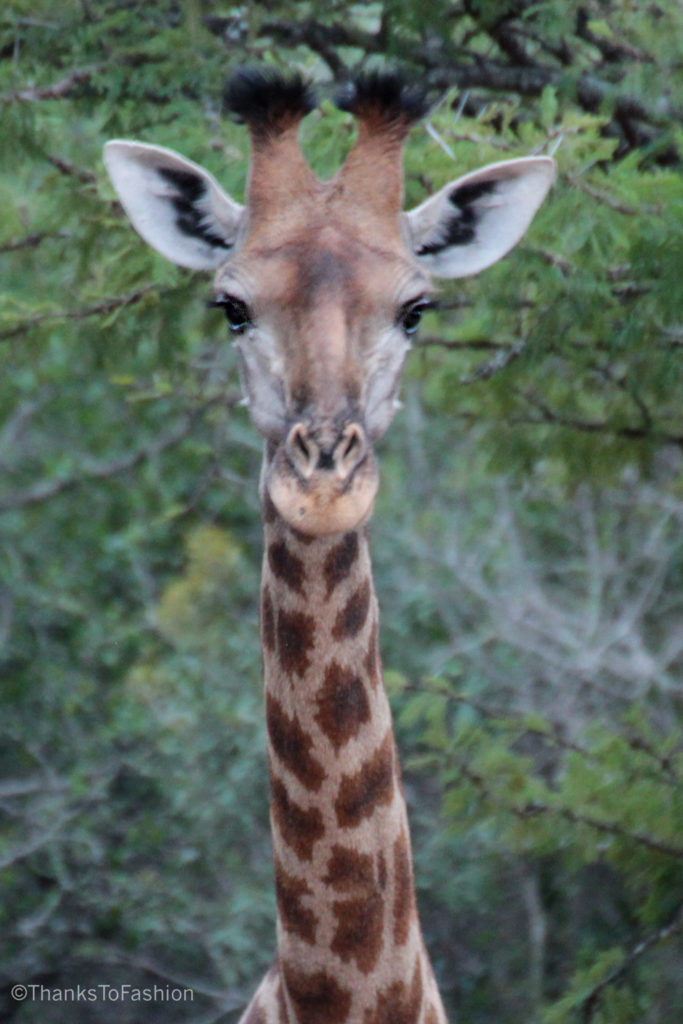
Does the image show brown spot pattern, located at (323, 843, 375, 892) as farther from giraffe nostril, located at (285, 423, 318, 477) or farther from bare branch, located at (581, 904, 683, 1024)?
bare branch, located at (581, 904, 683, 1024)

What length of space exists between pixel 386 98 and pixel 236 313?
0.73 metres

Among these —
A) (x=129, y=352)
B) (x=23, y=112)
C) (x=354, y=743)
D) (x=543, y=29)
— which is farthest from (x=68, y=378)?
(x=354, y=743)

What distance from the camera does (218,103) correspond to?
4.99 metres

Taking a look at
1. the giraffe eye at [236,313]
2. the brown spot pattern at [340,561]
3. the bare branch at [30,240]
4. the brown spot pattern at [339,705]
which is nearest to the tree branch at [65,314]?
the bare branch at [30,240]

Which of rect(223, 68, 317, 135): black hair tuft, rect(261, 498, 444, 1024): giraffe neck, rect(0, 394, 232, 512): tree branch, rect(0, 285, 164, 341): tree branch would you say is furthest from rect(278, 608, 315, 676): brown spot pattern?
rect(0, 394, 232, 512): tree branch

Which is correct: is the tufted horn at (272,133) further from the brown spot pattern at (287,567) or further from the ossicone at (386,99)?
the brown spot pattern at (287,567)

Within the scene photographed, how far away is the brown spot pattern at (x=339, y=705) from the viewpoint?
3309mm

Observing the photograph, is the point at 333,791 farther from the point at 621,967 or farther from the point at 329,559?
the point at 621,967

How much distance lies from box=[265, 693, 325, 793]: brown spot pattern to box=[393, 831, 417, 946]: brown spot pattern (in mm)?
307

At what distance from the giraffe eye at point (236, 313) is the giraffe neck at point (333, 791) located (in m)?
0.44

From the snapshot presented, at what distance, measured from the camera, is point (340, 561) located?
3.29 m

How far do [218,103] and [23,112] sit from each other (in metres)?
0.68
